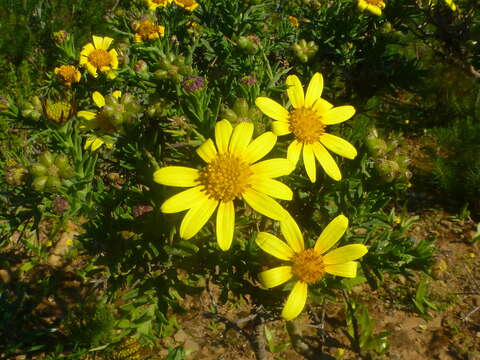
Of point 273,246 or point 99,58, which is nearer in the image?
point 273,246

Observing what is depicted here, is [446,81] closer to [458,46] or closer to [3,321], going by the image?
[458,46]

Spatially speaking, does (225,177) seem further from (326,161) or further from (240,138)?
(326,161)

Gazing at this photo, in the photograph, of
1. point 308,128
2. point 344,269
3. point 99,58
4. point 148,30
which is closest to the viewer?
point 344,269

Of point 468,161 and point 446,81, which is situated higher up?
point 446,81

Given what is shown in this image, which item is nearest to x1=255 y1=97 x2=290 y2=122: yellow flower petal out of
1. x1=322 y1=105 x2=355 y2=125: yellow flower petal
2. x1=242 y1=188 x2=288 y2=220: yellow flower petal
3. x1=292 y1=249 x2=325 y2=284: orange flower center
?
x1=322 y1=105 x2=355 y2=125: yellow flower petal

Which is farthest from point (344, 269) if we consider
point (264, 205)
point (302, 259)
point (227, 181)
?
point (227, 181)

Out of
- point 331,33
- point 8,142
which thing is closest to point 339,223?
point 331,33

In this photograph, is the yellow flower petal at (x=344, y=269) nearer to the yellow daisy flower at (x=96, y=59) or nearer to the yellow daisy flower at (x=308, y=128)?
the yellow daisy flower at (x=308, y=128)
